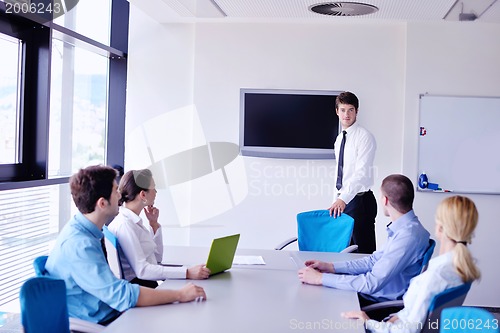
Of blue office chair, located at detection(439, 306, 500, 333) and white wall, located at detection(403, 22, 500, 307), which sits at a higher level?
white wall, located at detection(403, 22, 500, 307)

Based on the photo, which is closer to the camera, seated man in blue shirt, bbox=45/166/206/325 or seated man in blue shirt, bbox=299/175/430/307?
seated man in blue shirt, bbox=45/166/206/325

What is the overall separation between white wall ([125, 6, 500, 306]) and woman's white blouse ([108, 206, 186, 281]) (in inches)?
124

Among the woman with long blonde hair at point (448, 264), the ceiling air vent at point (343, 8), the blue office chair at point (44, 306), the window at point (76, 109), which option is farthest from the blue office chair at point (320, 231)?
the blue office chair at point (44, 306)

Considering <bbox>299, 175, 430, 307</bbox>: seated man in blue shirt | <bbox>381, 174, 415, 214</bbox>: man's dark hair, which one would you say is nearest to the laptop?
<bbox>299, 175, 430, 307</bbox>: seated man in blue shirt

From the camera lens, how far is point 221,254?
3.35 m

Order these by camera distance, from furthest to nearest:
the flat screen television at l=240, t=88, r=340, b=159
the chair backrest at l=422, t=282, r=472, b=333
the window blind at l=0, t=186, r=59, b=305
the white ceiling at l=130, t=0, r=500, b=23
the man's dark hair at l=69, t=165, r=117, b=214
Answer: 1. the flat screen television at l=240, t=88, r=340, b=159
2. the white ceiling at l=130, t=0, r=500, b=23
3. the window blind at l=0, t=186, r=59, b=305
4. the man's dark hair at l=69, t=165, r=117, b=214
5. the chair backrest at l=422, t=282, r=472, b=333

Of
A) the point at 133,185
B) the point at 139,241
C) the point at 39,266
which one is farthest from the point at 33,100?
the point at 39,266

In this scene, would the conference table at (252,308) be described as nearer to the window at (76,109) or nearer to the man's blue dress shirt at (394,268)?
the man's blue dress shirt at (394,268)

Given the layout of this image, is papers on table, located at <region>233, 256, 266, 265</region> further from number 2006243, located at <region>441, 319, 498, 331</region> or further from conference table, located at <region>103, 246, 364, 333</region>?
number 2006243, located at <region>441, 319, 498, 331</region>

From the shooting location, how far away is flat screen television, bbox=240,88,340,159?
6352 millimetres

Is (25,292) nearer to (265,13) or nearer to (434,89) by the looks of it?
(265,13)

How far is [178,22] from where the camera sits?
21.9 ft

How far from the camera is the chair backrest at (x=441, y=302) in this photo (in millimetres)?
2393

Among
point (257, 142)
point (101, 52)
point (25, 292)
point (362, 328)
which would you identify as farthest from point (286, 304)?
point (101, 52)
